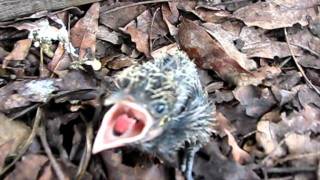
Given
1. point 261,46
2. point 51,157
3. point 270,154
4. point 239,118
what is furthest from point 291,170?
point 51,157

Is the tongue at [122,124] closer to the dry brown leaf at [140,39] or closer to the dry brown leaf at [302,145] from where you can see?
the dry brown leaf at [302,145]

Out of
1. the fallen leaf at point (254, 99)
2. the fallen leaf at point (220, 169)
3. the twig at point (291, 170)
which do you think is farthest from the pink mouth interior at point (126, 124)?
the fallen leaf at point (254, 99)

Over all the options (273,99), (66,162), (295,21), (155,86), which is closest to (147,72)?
(155,86)

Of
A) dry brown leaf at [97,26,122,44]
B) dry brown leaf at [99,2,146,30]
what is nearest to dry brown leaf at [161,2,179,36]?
dry brown leaf at [99,2,146,30]

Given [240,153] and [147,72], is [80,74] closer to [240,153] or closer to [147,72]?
[147,72]

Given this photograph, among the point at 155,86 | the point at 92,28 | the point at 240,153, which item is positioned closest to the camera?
the point at 155,86

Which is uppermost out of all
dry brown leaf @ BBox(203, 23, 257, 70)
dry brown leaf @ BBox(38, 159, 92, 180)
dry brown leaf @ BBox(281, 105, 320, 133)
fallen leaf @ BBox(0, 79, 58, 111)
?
fallen leaf @ BBox(0, 79, 58, 111)

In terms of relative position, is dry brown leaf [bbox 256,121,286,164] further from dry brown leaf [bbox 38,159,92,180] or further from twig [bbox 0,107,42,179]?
twig [bbox 0,107,42,179]
